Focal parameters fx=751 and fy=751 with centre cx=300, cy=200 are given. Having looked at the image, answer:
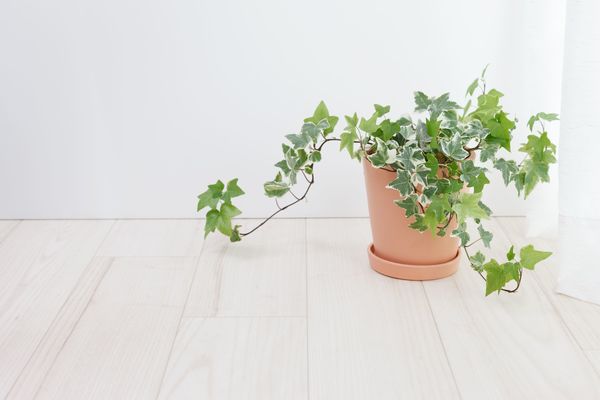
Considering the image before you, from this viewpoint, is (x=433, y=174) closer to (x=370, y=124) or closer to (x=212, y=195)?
(x=370, y=124)

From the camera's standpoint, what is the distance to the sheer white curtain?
1.28 m

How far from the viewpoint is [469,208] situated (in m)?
1.29

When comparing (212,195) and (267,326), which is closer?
(267,326)

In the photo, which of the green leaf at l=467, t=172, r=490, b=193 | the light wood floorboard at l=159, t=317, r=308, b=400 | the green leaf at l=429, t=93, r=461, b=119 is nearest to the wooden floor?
the light wood floorboard at l=159, t=317, r=308, b=400

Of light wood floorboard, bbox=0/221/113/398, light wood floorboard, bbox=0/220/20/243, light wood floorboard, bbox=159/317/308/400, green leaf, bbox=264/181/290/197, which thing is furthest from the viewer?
light wood floorboard, bbox=0/220/20/243

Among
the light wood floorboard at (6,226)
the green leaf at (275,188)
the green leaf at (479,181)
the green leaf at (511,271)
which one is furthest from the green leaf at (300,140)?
the light wood floorboard at (6,226)

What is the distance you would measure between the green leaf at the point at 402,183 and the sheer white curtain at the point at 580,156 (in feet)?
0.92

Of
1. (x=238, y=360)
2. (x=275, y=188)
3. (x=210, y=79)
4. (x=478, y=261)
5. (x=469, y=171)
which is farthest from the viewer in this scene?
(x=210, y=79)

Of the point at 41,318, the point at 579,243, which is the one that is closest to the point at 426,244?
the point at 579,243

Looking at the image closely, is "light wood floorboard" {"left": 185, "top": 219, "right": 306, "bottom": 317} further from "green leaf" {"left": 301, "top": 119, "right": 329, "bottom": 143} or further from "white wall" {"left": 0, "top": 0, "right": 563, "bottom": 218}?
"green leaf" {"left": 301, "top": 119, "right": 329, "bottom": 143}

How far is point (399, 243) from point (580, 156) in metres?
0.36

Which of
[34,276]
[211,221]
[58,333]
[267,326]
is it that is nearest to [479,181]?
[267,326]

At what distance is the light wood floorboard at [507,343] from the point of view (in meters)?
1.13

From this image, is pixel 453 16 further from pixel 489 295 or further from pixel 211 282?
pixel 211 282
